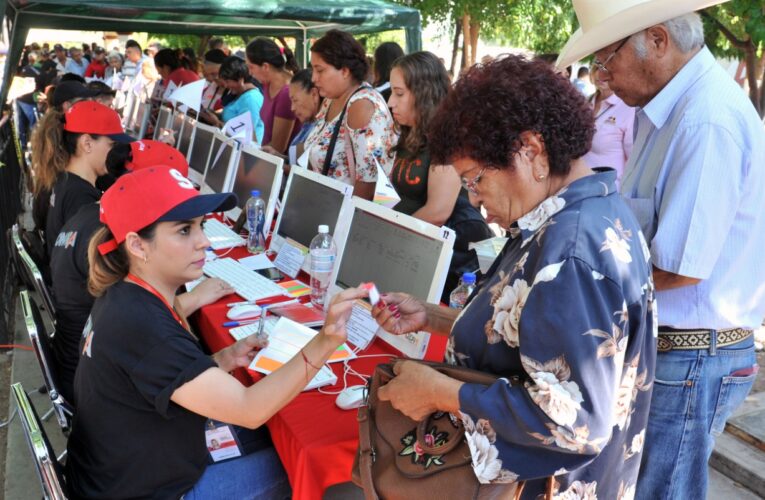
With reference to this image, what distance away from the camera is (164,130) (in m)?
6.56

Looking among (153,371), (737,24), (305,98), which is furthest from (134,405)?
(737,24)

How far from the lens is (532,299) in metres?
1.27

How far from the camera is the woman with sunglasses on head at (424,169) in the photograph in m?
3.28

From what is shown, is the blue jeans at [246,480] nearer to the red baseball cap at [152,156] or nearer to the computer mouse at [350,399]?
the computer mouse at [350,399]

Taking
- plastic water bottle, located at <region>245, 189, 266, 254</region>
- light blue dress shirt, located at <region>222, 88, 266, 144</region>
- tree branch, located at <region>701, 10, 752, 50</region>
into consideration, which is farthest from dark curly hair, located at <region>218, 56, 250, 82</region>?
tree branch, located at <region>701, 10, 752, 50</region>

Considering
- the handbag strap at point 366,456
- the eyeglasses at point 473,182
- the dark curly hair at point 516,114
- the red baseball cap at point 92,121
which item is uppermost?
the dark curly hair at point 516,114

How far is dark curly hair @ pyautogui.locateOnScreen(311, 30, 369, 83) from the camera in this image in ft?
13.7

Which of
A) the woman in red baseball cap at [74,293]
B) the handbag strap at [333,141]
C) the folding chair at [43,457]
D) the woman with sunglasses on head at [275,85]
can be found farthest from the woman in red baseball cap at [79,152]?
the woman with sunglasses on head at [275,85]

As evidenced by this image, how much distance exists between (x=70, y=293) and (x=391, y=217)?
1.60m

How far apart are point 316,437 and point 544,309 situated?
95cm

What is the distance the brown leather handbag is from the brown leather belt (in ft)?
Result: 2.53

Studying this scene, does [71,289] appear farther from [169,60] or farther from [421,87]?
[169,60]

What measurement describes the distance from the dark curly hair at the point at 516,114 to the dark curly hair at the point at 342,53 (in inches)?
114

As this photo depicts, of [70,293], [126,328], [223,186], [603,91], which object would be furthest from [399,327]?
[603,91]
